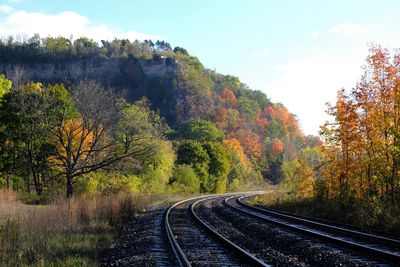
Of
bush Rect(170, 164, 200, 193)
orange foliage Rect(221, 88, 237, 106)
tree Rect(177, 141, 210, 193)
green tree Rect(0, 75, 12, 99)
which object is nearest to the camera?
green tree Rect(0, 75, 12, 99)

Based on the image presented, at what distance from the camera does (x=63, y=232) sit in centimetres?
1655

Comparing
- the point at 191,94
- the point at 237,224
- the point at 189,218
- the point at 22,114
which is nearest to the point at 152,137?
the point at 22,114

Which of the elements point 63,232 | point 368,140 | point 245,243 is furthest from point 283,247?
point 368,140

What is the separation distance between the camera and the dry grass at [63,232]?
450 inches

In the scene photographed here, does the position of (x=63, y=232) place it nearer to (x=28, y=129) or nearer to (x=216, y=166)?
(x=28, y=129)

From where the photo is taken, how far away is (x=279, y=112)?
7416 inches

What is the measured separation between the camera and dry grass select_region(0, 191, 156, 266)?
11433 millimetres

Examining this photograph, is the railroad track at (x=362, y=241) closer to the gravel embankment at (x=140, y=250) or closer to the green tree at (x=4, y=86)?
the gravel embankment at (x=140, y=250)

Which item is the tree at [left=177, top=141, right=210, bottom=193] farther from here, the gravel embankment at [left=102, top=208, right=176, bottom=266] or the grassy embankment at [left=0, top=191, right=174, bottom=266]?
the gravel embankment at [left=102, top=208, right=176, bottom=266]

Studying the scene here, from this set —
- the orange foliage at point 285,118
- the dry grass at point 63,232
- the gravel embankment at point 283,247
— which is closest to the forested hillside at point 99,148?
the dry grass at point 63,232

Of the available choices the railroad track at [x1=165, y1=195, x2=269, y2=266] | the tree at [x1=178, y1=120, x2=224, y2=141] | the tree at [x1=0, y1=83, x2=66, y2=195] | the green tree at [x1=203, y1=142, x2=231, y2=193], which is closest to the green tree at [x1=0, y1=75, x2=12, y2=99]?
the tree at [x1=0, y1=83, x2=66, y2=195]

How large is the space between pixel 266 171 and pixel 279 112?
59.3 metres

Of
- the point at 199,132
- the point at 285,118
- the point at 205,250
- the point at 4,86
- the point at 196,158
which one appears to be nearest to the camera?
the point at 205,250

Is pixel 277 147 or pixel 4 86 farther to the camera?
pixel 277 147
